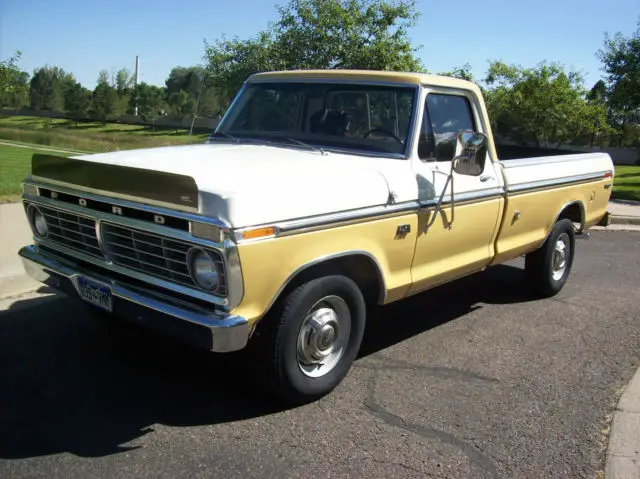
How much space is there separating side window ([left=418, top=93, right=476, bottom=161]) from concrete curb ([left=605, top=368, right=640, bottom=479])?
2100mm

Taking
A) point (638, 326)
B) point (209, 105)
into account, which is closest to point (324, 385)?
point (638, 326)

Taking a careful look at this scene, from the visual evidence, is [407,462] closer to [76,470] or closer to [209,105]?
[76,470]

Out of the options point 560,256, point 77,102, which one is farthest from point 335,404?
point 77,102

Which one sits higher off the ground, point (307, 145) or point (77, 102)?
point (77, 102)

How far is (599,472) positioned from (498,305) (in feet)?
9.97

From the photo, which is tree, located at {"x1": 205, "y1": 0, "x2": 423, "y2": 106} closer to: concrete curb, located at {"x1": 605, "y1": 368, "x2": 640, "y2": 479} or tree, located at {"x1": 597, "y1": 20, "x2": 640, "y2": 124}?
tree, located at {"x1": 597, "y1": 20, "x2": 640, "y2": 124}

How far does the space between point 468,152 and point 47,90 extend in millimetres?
102614

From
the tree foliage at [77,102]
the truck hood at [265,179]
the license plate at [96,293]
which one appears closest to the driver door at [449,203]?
the truck hood at [265,179]

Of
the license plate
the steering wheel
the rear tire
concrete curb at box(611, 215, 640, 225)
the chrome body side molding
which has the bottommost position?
concrete curb at box(611, 215, 640, 225)

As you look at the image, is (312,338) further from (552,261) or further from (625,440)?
(552,261)

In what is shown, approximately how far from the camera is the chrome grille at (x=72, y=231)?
3807 mm

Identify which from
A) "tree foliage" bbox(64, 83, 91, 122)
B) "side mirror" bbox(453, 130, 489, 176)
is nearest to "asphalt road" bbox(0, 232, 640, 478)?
"side mirror" bbox(453, 130, 489, 176)

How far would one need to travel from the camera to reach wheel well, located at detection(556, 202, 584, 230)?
21.2ft

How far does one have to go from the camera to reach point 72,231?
398 cm
